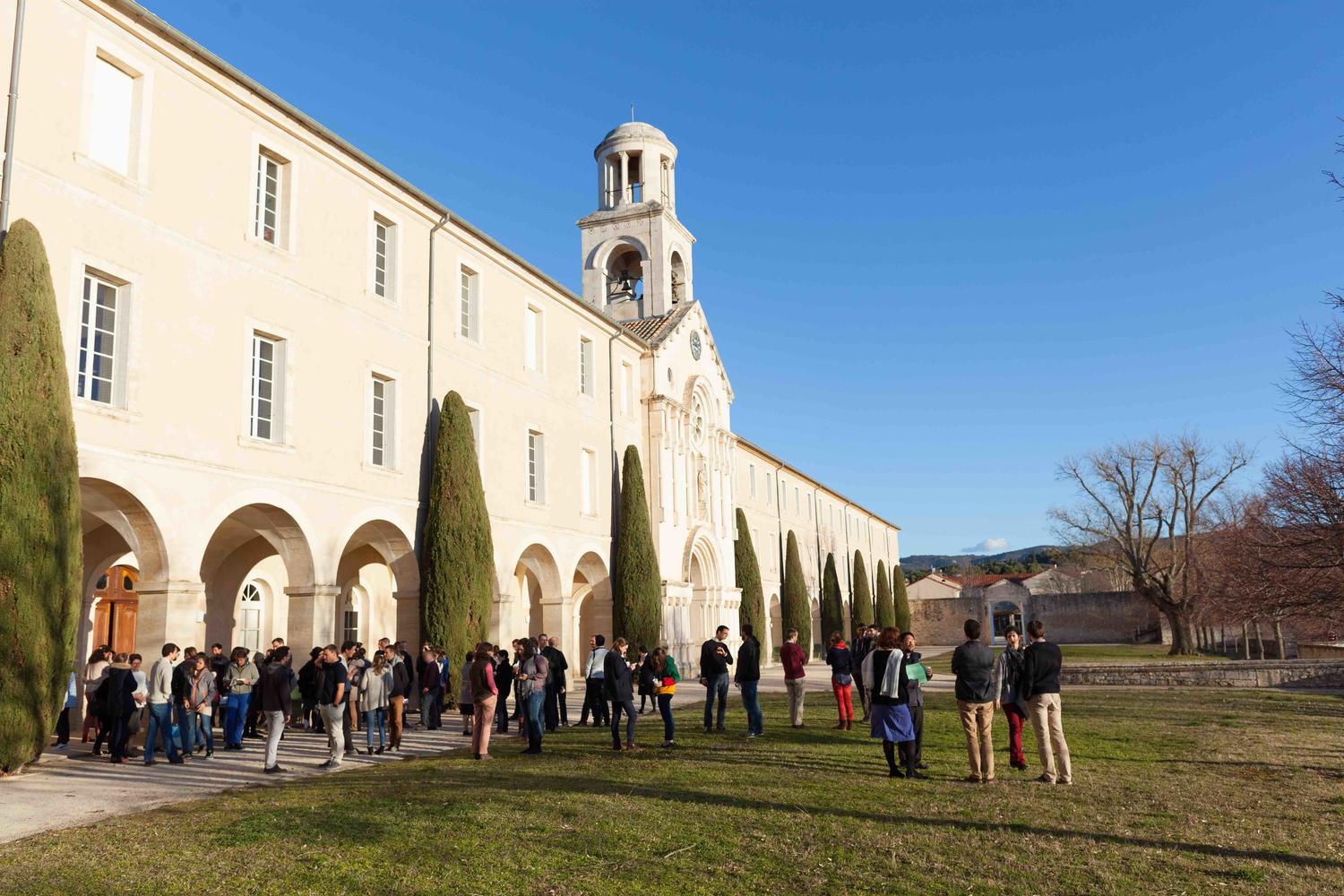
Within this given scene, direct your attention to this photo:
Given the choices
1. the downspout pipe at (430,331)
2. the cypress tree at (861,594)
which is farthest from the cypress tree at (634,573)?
the cypress tree at (861,594)

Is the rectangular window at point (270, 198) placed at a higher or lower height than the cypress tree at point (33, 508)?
higher

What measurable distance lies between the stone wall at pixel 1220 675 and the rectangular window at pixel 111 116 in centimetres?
2558

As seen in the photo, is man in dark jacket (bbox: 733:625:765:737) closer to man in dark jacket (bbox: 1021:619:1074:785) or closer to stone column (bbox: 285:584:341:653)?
man in dark jacket (bbox: 1021:619:1074:785)

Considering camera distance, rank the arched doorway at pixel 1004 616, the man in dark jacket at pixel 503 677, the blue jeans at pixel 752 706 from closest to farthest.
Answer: the blue jeans at pixel 752 706
the man in dark jacket at pixel 503 677
the arched doorway at pixel 1004 616

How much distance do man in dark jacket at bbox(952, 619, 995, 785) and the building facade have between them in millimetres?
10692

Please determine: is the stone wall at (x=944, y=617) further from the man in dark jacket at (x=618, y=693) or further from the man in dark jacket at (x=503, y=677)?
the man in dark jacket at (x=618, y=693)

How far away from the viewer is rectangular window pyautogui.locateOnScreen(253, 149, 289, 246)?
16297 millimetres

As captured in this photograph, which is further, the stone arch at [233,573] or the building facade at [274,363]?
the stone arch at [233,573]

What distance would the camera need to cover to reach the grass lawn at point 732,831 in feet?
21.1

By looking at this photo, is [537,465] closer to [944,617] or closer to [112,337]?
[112,337]

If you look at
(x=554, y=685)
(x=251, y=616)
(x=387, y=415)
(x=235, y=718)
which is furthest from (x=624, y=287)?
(x=235, y=718)

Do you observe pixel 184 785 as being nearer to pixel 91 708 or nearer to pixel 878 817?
pixel 91 708

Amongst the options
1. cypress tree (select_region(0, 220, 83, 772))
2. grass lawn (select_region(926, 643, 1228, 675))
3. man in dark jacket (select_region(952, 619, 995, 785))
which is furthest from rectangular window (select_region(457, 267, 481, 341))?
grass lawn (select_region(926, 643, 1228, 675))

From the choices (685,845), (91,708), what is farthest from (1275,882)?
(91,708)
